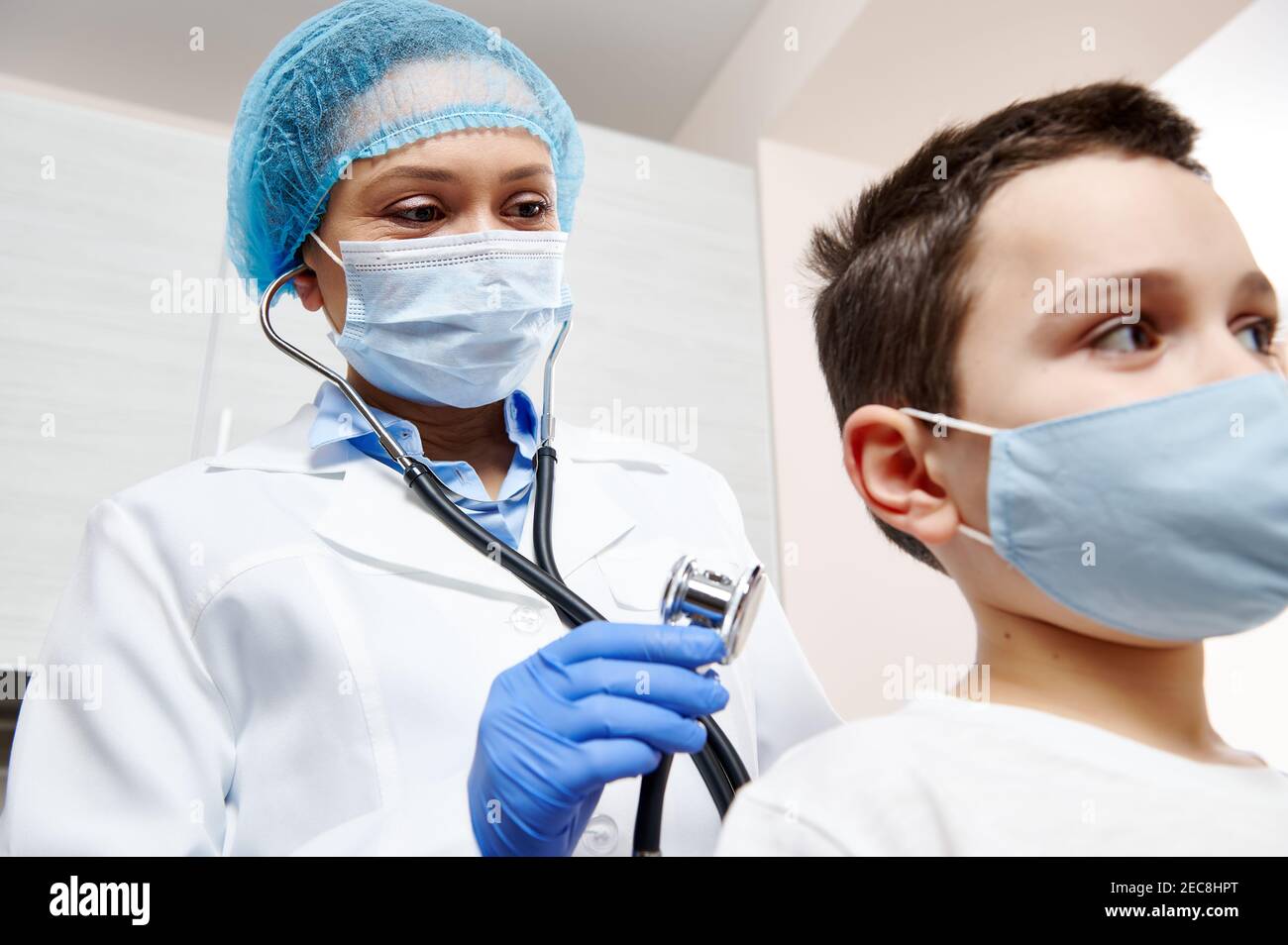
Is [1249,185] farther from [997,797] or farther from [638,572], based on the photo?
[997,797]

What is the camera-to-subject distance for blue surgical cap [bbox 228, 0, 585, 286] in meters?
1.13

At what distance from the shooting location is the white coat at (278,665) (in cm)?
90

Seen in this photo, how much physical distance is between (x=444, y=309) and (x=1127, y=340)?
713mm

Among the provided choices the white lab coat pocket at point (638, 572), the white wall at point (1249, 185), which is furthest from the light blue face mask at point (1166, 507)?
the white wall at point (1249, 185)

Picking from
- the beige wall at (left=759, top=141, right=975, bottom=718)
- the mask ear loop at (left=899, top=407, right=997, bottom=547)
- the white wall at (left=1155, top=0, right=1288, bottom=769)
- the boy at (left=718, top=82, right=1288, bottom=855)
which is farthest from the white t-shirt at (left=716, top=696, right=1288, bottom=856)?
the white wall at (left=1155, top=0, right=1288, bottom=769)

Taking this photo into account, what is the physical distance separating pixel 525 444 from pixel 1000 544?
64cm

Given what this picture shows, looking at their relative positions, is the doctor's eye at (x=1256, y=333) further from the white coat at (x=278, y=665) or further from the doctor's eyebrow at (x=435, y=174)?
the doctor's eyebrow at (x=435, y=174)

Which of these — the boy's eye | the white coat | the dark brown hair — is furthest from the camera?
the white coat

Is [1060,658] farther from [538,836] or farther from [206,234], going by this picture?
[206,234]

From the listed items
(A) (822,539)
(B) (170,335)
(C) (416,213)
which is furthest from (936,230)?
(B) (170,335)

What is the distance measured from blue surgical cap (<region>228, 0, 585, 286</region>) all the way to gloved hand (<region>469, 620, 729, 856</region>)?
2.18 feet

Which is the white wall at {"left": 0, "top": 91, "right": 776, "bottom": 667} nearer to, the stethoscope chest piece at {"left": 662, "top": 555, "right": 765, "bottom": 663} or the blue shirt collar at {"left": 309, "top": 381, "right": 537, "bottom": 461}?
the blue shirt collar at {"left": 309, "top": 381, "right": 537, "bottom": 461}
